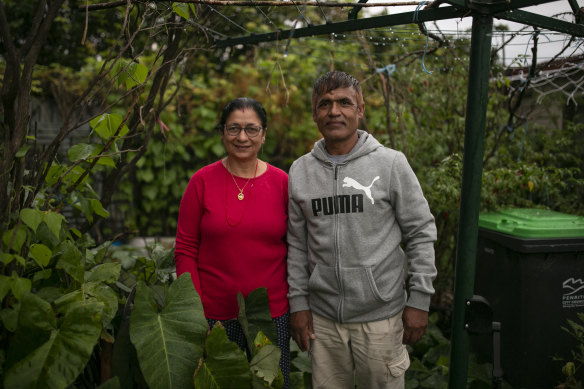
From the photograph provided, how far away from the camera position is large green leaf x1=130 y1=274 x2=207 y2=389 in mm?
1586

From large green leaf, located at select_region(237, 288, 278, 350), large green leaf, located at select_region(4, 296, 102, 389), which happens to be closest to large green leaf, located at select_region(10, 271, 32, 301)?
large green leaf, located at select_region(4, 296, 102, 389)

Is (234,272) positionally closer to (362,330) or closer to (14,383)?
(362,330)

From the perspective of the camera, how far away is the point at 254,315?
1917 mm

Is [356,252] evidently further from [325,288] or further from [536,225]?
[536,225]

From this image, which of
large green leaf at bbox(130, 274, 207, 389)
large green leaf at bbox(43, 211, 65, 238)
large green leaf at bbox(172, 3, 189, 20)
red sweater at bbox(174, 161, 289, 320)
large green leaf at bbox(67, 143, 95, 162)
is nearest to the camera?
large green leaf at bbox(43, 211, 65, 238)

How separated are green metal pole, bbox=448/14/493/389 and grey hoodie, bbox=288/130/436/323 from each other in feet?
0.38

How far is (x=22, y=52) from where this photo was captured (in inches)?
60.5

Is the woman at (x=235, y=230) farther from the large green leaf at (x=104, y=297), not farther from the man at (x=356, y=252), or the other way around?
the large green leaf at (x=104, y=297)

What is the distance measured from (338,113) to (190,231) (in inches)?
30.7

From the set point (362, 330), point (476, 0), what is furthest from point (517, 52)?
point (362, 330)

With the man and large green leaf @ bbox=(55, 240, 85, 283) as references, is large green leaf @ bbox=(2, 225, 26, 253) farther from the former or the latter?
the man

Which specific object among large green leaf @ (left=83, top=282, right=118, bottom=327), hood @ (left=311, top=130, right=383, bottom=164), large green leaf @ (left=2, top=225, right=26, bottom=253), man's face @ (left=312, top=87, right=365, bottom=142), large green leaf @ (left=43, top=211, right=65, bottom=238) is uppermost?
man's face @ (left=312, top=87, right=365, bottom=142)

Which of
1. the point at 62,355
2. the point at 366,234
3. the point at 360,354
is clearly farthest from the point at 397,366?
the point at 62,355

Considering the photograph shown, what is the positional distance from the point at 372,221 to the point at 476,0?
857 millimetres
